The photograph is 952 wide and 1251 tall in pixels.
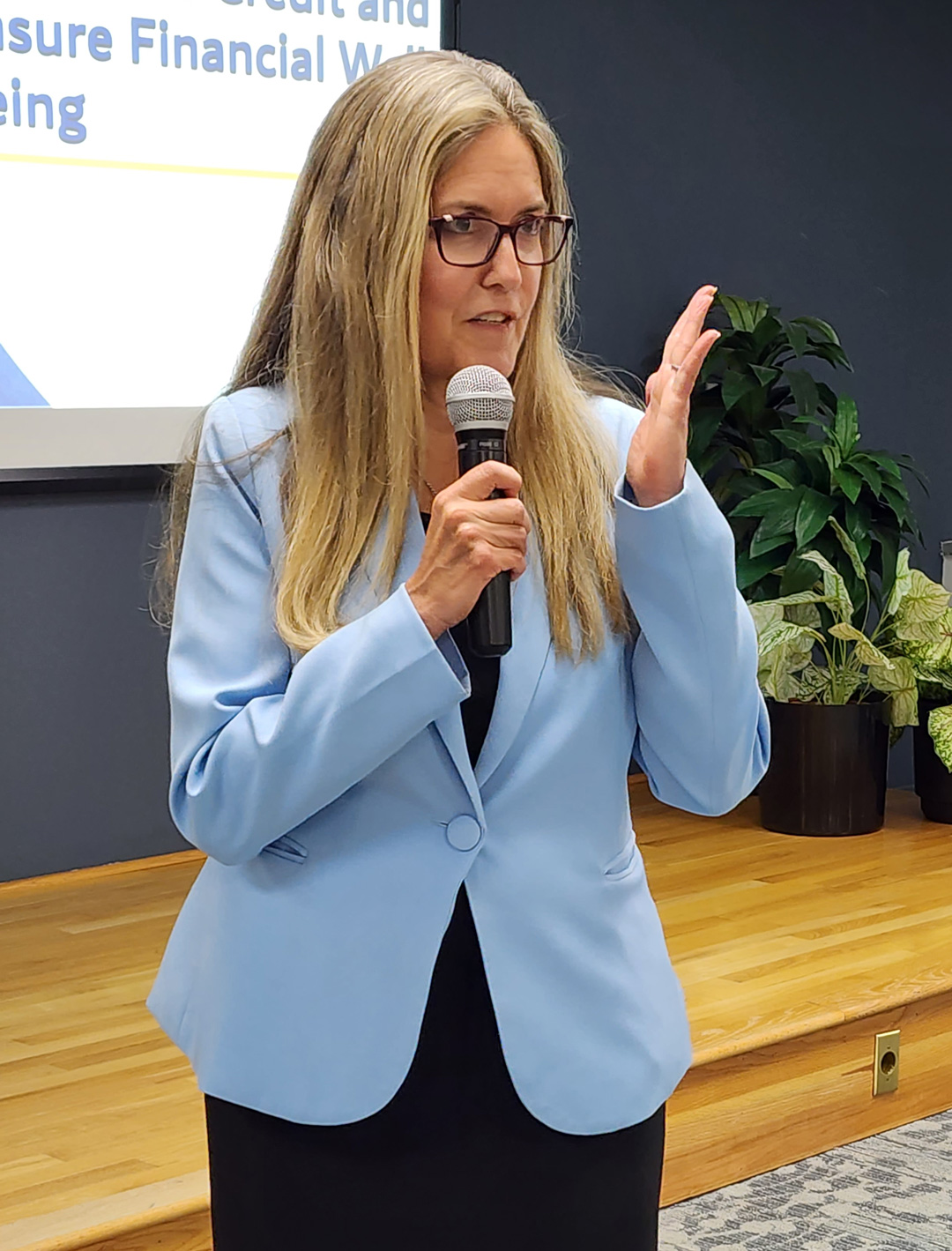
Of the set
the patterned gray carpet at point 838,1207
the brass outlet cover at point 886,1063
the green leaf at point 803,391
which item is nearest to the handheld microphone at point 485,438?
the patterned gray carpet at point 838,1207

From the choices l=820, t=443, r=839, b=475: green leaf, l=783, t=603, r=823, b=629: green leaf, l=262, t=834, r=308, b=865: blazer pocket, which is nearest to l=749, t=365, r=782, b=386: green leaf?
l=820, t=443, r=839, b=475: green leaf

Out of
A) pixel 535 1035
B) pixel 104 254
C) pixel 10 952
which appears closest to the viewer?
pixel 535 1035

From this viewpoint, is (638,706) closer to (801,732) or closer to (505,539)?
(505,539)

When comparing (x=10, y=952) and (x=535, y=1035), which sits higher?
(x=535, y=1035)

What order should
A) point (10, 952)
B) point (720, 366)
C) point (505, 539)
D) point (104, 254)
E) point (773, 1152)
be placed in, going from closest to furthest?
point (505, 539) → point (773, 1152) → point (10, 952) → point (104, 254) → point (720, 366)

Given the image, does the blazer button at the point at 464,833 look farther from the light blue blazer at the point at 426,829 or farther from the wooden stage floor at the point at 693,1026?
the wooden stage floor at the point at 693,1026

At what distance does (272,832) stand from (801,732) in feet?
10.0

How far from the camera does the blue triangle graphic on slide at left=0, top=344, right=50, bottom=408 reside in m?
3.33

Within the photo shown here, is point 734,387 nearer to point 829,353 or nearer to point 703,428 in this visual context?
point 703,428

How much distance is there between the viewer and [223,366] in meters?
3.63

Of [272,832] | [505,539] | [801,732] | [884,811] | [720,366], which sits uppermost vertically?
[505,539]

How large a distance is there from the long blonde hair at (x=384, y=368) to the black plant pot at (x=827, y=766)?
9.32 ft

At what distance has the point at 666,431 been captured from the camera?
3.66ft

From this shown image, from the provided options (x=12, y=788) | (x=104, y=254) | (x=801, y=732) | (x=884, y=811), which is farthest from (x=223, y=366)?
(x=884, y=811)
